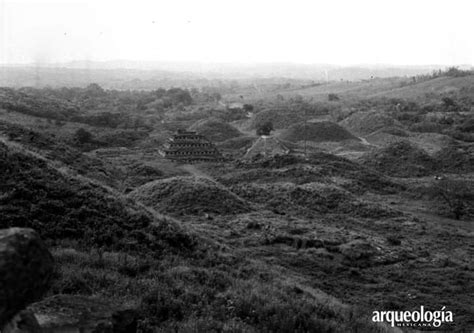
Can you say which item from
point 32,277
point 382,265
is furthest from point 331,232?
point 32,277

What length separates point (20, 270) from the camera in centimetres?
520

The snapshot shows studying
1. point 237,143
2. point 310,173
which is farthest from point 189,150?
point 310,173

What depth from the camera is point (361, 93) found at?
148 metres

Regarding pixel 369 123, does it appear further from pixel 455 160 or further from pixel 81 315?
pixel 81 315

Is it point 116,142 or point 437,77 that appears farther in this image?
point 437,77

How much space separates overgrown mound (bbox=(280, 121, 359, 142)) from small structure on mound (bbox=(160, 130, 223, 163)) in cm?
1880

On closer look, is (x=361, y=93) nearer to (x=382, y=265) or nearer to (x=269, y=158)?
(x=269, y=158)

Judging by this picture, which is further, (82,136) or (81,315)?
(82,136)

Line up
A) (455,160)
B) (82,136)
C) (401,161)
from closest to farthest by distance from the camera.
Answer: (455,160)
(401,161)
(82,136)

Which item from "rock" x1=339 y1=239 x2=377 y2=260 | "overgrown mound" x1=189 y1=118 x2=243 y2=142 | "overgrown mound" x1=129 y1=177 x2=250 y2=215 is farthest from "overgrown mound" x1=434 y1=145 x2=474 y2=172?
"overgrown mound" x1=189 y1=118 x2=243 y2=142

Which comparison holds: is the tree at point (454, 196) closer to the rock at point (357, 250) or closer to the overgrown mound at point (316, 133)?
the rock at point (357, 250)

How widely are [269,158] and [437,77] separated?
4552 inches

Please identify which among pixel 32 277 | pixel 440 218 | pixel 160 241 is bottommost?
pixel 440 218

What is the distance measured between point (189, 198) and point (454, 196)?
2066 cm
